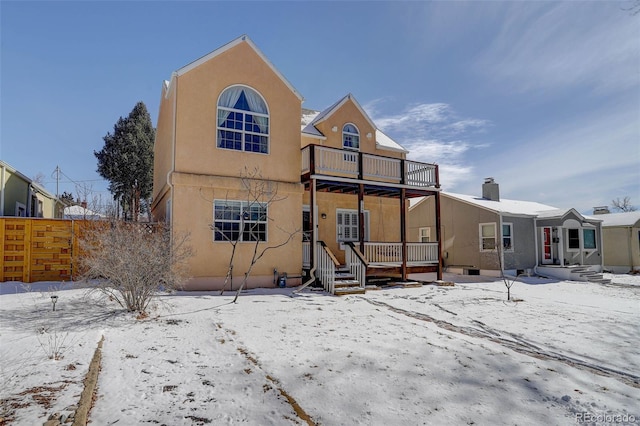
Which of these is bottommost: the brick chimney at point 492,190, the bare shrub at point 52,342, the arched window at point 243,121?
the bare shrub at point 52,342

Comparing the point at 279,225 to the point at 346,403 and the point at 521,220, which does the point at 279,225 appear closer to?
the point at 346,403

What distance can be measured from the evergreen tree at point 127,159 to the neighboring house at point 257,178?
13.8m

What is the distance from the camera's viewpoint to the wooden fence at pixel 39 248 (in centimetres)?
1111

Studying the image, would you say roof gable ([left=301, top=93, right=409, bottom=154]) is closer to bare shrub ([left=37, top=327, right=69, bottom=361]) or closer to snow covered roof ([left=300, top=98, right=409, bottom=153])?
snow covered roof ([left=300, top=98, right=409, bottom=153])

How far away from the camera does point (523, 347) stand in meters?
6.11

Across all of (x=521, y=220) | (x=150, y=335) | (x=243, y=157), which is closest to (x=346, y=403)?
(x=150, y=335)

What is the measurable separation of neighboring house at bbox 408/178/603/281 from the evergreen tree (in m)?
20.4

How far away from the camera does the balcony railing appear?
13312 mm

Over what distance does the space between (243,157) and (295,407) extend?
10071mm

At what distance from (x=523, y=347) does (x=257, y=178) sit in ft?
30.5

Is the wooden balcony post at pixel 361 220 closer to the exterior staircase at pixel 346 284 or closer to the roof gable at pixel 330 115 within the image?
the exterior staircase at pixel 346 284

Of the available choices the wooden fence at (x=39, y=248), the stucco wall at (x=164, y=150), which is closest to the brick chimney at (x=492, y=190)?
the stucco wall at (x=164, y=150)

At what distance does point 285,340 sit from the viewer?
6.02m

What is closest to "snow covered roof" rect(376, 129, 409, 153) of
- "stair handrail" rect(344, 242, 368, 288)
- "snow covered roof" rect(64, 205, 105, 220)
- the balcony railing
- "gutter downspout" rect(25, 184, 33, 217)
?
the balcony railing
